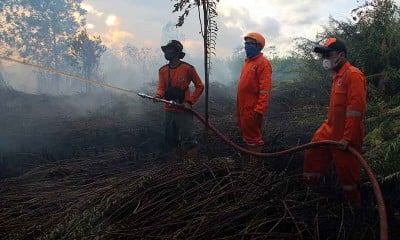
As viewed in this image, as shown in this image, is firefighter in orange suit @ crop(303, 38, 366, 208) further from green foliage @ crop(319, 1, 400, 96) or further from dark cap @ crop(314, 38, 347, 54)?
green foliage @ crop(319, 1, 400, 96)

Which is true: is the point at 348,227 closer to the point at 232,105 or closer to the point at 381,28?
the point at 381,28

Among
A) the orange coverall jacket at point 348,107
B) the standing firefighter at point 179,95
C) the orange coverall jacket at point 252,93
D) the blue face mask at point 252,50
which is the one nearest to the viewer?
the orange coverall jacket at point 348,107

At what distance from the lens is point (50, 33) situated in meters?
30.6

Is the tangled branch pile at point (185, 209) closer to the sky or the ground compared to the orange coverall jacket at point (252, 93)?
closer to the ground

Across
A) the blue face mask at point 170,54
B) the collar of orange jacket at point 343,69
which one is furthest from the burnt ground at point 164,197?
the blue face mask at point 170,54

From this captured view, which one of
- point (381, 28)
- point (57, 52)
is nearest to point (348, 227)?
point (381, 28)

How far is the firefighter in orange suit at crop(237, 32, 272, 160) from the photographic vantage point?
192 inches

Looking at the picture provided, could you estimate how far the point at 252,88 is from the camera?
16.3 feet

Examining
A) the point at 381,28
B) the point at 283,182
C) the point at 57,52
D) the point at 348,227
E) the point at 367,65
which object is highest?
the point at 57,52

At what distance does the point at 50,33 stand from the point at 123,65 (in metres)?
14.1

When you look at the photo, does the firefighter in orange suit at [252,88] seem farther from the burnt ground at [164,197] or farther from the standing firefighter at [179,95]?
the standing firefighter at [179,95]

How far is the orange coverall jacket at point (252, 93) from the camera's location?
4875 mm

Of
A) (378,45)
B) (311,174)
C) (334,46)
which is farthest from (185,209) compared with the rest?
(378,45)

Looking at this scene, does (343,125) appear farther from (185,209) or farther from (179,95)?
(179,95)
